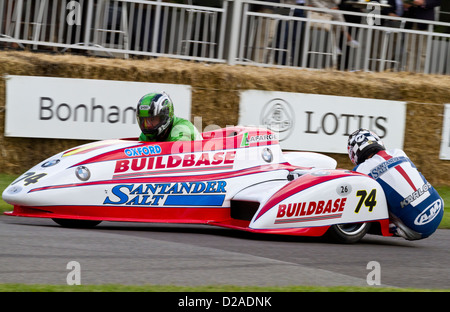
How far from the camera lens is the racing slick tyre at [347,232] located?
707 centimetres

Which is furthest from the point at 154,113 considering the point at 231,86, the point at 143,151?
the point at 231,86

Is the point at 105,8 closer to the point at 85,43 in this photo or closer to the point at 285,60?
the point at 85,43

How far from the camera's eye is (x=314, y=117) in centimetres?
1075

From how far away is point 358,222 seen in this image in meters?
7.07

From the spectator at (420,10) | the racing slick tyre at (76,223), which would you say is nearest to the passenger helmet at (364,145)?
the racing slick tyre at (76,223)

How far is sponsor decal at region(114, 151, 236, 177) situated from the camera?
6863 mm

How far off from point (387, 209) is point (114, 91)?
4.18m

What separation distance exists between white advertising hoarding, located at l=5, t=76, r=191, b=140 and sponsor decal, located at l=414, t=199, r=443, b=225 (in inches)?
163

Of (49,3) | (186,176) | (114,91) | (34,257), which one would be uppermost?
(49,3)

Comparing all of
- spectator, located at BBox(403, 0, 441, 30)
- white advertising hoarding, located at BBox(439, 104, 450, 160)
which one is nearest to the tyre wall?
white advertising hoarding, located at BBox(439, 104, 450, 160)
